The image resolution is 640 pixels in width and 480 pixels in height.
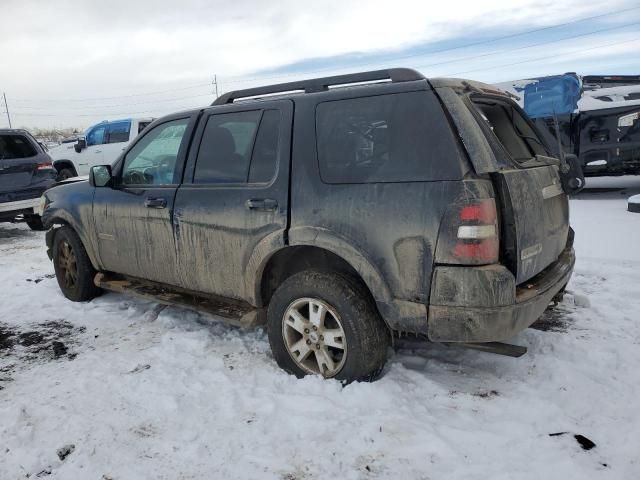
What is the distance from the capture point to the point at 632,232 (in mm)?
6641

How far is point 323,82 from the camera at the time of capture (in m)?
3.26

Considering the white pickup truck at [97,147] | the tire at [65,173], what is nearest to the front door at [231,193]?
the white pickup truck at [97,147]

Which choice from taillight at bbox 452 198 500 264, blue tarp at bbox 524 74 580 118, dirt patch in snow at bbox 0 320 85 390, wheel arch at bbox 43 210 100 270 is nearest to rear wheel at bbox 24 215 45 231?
wheel arch at bbox 43 210 100 270

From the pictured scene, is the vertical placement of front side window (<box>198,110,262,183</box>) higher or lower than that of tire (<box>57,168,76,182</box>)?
higher

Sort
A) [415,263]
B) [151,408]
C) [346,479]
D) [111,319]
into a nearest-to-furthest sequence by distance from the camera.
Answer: [346,479] < [415,263] < [151,408] < [111,319]

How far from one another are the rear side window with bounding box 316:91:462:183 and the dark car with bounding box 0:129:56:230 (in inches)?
290

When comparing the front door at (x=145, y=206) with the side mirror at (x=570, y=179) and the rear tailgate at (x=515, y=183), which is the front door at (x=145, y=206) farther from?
the side mirror at (x=570, y=179)

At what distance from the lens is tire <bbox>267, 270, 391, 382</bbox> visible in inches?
114

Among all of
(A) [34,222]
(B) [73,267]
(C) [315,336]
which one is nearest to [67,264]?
(B) [73,267]

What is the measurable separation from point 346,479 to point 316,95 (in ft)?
7.20

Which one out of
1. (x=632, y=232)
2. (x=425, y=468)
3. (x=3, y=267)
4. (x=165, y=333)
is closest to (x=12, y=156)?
(x=3, y=267)

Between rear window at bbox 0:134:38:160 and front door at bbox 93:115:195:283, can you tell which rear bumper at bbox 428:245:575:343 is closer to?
front door at bbox 93:115:195:283

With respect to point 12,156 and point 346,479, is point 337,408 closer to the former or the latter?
point 346,479

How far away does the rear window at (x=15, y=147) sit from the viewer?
8481mm
